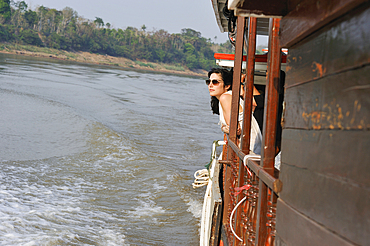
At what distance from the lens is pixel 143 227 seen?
18.2 ft

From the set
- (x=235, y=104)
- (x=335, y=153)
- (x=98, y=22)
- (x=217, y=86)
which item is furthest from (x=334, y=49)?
(x=98, y=22)

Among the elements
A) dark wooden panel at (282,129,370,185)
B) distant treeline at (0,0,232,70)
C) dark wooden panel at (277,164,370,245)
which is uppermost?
distant treeline at (0,0,232,70)

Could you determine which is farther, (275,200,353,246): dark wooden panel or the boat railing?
the boat railing

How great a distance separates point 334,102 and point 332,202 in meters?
0.24

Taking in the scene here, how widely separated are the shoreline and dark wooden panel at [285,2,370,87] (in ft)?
246

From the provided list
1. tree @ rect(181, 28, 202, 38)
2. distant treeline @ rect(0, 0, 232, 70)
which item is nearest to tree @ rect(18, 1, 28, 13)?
distant treeline @ rect(0, 0, 232, 70)

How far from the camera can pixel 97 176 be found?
8031 mm

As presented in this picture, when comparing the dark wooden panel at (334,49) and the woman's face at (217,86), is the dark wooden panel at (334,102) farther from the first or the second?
the woman's face at (217,86)

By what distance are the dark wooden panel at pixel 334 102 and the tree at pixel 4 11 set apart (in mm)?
97531

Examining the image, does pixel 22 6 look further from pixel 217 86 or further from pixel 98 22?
pixel 217 86

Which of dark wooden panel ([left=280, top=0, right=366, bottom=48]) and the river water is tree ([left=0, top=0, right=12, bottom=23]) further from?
dark wooden panel ([left=280, top=0, right=366, bottom=48])

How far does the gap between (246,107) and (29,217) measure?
179 inches

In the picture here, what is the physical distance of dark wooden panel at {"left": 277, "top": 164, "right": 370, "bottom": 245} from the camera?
734mm

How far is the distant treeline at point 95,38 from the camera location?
84.2 meters
